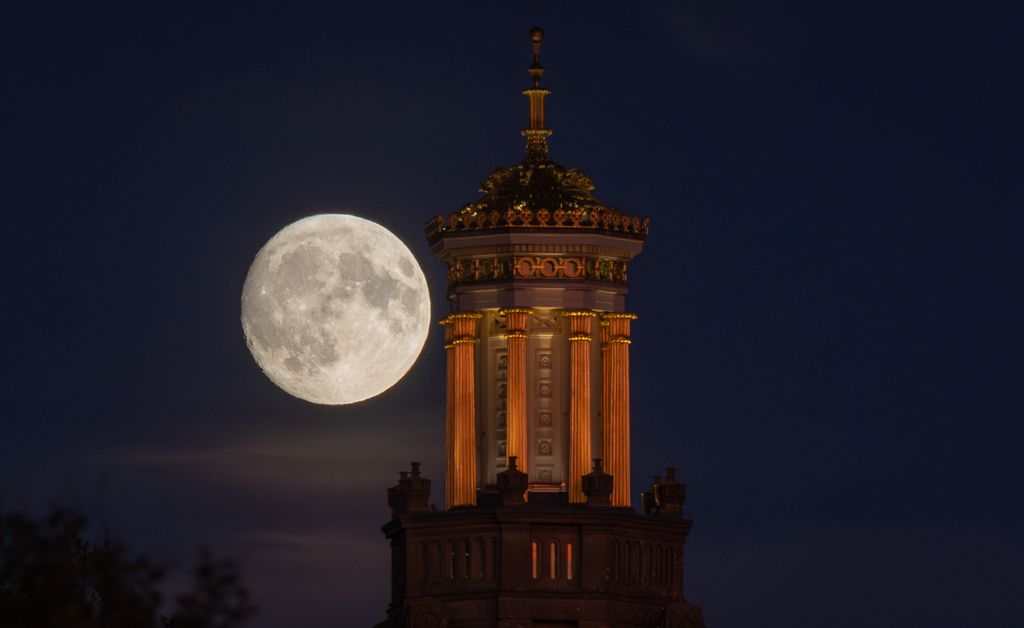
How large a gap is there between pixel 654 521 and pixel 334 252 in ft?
49.9

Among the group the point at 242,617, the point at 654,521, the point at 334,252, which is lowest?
the point at 242,617

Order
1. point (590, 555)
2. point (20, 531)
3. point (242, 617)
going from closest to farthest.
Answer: point (242, 617) → point (20, 531) → point (590, 555)

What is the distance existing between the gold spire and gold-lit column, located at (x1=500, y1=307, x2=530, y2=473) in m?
6.92

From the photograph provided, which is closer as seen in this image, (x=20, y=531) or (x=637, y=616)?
(x=20, y=531)

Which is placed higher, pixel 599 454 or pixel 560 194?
pixel 560 194

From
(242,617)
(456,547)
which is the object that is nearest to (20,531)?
(242,617)

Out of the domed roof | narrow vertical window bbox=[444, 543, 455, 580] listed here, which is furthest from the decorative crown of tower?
narrow vertical window bbox=[444, 543, 455, 580]

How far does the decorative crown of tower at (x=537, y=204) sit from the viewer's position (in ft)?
476

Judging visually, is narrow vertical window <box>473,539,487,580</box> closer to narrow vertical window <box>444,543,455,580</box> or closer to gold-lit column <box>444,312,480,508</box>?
narrow vertical window <box>444,543,455,580</box>

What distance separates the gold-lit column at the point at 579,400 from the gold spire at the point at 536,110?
6985 mm

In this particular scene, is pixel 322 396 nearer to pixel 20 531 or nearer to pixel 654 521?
pixel 654 521

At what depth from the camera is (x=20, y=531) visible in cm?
10844

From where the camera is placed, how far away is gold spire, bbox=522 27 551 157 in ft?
488

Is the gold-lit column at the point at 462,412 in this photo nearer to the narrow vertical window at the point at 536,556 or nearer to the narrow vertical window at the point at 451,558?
the narrow vertical window at the point at 451,558
